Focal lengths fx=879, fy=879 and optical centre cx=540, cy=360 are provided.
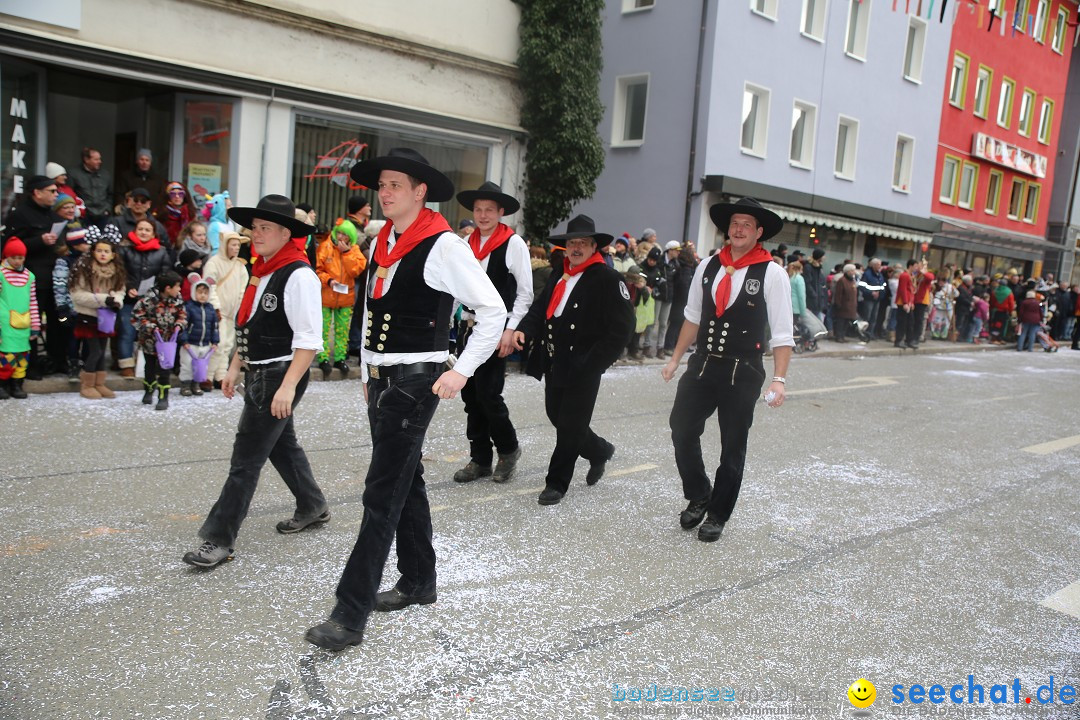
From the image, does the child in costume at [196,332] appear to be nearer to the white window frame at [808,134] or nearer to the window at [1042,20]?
the white window frame at [808,134]

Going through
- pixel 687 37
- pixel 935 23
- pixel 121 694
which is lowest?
pixel 121 694

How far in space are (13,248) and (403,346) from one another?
5.77 meters

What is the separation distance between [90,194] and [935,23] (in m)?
24.5

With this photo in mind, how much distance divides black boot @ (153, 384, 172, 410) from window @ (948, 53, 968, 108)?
28177mm

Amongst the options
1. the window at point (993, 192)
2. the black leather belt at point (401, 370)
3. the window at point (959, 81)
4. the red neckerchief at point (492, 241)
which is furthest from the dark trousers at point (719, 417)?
Answer: the window at point (993, 192)

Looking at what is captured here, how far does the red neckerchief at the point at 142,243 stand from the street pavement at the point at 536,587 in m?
1.66

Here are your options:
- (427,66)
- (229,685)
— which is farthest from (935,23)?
(229,685)

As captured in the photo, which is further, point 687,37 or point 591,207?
point 591,207

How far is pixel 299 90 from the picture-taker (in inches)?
524

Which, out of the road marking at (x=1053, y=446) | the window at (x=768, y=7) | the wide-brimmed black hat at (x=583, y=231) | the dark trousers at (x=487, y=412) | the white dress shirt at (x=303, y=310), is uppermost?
the window at (x=768, y=7)

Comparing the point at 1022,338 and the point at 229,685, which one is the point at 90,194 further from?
the point at 1022,338

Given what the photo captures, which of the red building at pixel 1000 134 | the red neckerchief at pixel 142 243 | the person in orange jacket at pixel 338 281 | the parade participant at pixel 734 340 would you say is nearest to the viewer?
the parade participant at pixel 734 340

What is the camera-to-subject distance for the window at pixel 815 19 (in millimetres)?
22078

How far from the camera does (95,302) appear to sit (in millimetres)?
7980
